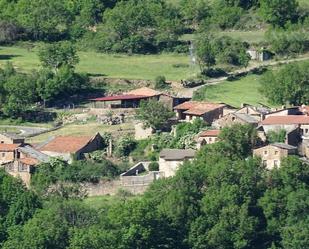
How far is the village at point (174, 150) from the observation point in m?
109

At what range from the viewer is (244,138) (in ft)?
356

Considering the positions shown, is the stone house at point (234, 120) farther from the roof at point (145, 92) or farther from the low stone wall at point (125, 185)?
the roof at point (145, 92)

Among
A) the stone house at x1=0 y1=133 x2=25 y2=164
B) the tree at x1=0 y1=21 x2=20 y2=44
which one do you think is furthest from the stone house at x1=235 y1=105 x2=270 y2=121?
the tree at x1=0 y1=21 x2=20 y2=44

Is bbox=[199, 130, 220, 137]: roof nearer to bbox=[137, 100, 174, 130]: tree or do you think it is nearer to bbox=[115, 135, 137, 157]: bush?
bbox=[137, 100, 174, 130]: tree

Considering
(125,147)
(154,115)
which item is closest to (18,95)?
(154,115)

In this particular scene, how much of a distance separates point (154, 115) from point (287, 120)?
24.7 ft

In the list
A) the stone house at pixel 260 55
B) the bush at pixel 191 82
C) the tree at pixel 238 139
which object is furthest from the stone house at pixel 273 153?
the stone house at pixel 260 55

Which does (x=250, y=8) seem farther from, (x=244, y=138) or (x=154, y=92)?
(x=244, y=138)

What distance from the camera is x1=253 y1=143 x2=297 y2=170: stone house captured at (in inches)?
4247

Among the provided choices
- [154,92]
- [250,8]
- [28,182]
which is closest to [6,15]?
[250,8]

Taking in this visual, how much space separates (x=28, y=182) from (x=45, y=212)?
650cm

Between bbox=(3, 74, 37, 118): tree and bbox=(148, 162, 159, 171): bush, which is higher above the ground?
bbox=(3, 74, 37, 118): tree

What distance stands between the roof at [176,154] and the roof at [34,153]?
628 cm

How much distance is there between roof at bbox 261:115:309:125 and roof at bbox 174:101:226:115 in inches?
172
